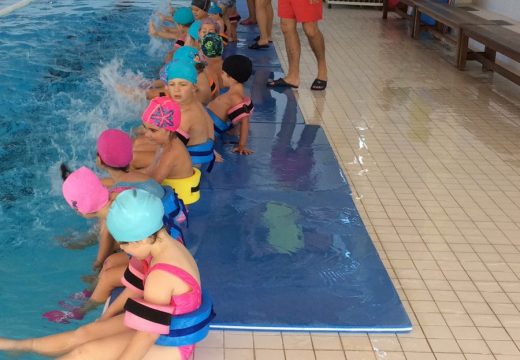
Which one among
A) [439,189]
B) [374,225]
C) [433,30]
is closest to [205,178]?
[374,225]

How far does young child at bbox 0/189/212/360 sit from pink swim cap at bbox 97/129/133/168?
911 millimetres

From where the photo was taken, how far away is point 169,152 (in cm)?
394

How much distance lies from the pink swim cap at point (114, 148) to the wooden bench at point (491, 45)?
4.58 meters

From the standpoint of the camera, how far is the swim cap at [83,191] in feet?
9.23

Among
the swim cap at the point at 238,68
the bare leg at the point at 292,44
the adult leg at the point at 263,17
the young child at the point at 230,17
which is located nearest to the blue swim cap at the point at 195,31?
the bare leg at the point at 292,44

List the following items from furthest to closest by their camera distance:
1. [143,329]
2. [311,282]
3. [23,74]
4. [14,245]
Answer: [23,74] < [14,245] < [311,282] < [143,329]

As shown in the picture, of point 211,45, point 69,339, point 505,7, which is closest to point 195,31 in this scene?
point 211,45

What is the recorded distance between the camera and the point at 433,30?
10.0 meters

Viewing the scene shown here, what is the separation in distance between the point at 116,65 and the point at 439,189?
5040mm

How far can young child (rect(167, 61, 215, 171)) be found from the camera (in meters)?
4.47

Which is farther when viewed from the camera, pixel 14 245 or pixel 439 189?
pixel 439 189

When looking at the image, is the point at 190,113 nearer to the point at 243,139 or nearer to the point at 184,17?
the point at 243,139

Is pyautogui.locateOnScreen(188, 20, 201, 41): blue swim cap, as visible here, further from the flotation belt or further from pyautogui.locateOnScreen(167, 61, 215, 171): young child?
the flotation belt

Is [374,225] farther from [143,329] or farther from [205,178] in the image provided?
[143,329]
